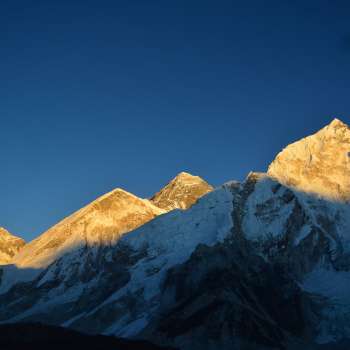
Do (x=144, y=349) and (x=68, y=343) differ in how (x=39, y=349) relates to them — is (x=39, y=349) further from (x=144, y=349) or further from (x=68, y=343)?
(x=144, y=349)

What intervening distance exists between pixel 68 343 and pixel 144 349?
64.8 ft

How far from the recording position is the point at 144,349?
199875 millimetres

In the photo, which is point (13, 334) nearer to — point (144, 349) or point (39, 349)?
point (39, 349)

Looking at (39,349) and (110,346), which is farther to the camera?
(110,346)

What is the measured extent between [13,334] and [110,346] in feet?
68.2

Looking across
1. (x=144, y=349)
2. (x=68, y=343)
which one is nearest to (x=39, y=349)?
(x=68, y=343)

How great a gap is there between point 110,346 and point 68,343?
11635 millimetres

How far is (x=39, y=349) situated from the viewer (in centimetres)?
17712

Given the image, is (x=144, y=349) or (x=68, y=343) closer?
(x=68, y=343)

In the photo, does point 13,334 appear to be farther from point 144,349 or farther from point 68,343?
point 144,349

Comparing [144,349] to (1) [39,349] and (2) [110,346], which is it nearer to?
(2) [110,346]

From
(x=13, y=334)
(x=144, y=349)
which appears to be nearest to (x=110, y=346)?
(x=144, y=349)

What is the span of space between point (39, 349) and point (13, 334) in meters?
15.8

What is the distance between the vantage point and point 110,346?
643 feet
